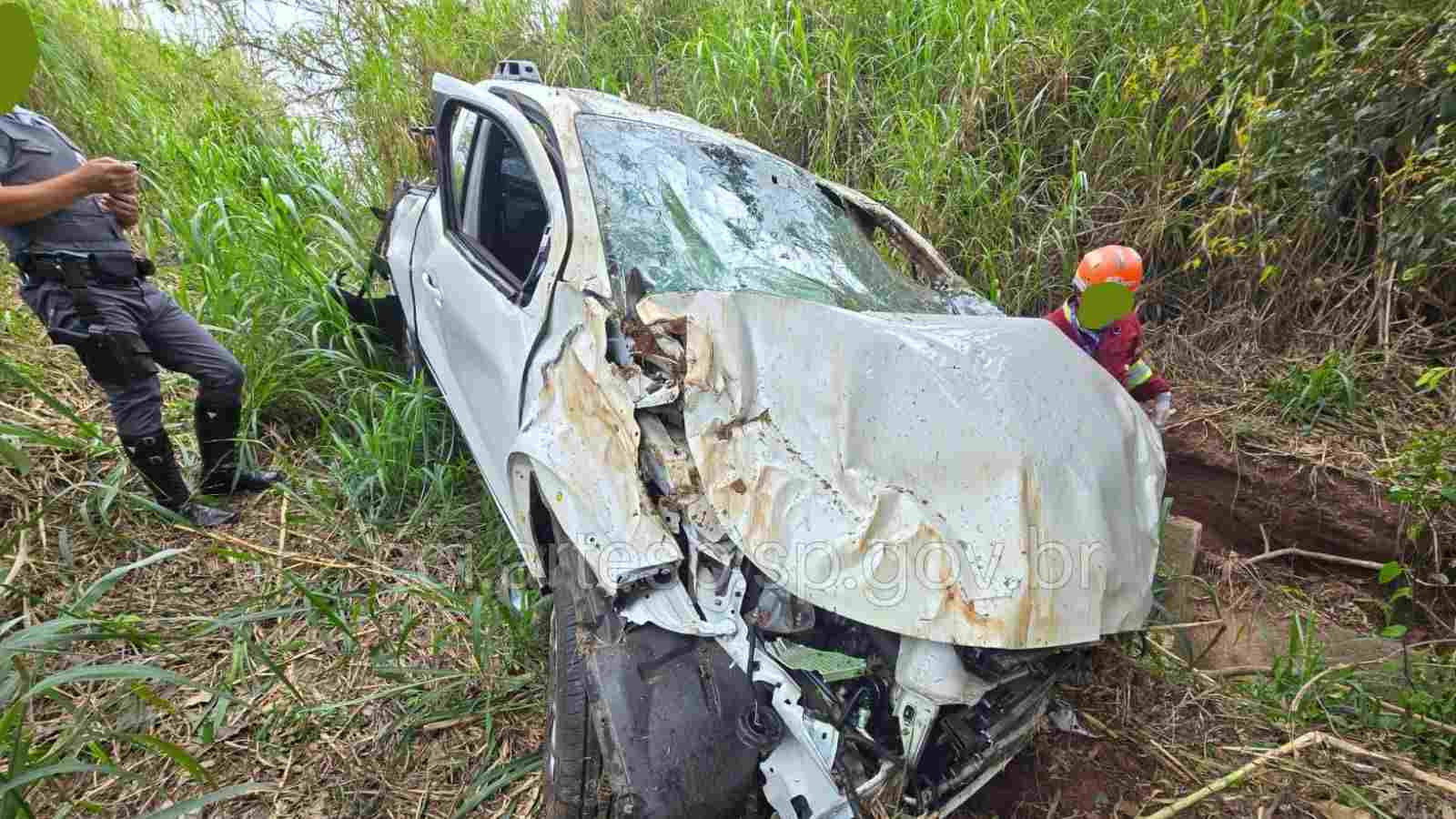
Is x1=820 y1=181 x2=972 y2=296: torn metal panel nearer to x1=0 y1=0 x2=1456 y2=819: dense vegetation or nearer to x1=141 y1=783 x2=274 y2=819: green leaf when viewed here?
x1=0 y1=0 x2=1456 y2=819: dense vegetation

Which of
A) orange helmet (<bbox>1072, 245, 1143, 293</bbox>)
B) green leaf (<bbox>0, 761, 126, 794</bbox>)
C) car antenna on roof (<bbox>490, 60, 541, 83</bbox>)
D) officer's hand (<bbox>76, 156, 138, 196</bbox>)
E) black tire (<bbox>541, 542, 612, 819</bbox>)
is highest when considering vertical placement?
car antenna on roof (<bbox>490, 60, 541, 83</bbox>)

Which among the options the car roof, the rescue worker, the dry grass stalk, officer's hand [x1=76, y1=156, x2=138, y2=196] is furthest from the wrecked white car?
officer's hand [x1=76, y1=156, x2=138, y2=196]

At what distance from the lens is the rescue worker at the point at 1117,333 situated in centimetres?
265

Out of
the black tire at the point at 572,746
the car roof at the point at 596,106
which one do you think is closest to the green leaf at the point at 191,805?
the black tire at the point at 572,746

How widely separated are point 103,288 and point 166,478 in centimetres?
65

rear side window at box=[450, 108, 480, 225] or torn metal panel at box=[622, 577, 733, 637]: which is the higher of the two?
rear side window at box=[450, 108, 480, 225]

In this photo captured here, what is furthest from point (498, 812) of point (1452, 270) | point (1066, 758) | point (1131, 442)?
Result: point (1452, 270)

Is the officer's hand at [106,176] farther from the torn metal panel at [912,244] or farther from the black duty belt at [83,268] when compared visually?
the torn metal panel at [912,244]

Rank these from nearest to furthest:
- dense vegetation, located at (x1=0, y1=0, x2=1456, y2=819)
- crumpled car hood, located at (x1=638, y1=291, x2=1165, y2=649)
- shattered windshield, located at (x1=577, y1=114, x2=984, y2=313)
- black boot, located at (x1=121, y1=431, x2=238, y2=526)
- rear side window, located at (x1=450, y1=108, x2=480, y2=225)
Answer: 1. crumpled car hood, located at (x1=638, y1=291, x2=1165, y2=649)
2. dense vegetation, located at (x1=0, y1=0, x2=1456, y2=819)
3. shattered windshield, located at (x1=577, y1=114, x2=984, y2=313)
4. black boot, located at (x1=121, y1=431, x2=238, y2=526)
5. rear side window, located at (x1=450, y1=108, x2=480, y2=225)

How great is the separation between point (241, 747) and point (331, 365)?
1795mm

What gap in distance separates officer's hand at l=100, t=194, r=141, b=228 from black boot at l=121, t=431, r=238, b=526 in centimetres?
70

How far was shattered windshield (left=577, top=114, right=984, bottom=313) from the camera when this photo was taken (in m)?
2.01

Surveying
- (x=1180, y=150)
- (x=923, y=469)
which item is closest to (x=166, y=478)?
(x=923, y=469)

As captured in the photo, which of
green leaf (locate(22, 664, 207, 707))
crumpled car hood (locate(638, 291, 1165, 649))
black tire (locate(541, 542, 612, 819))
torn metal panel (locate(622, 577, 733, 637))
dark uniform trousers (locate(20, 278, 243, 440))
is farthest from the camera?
dark uniform trousers (locate(20, 278, 243, 440))
